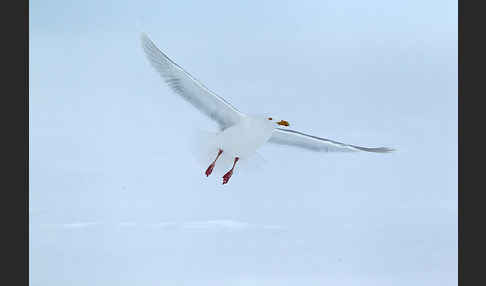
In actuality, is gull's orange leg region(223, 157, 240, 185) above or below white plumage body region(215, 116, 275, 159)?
below

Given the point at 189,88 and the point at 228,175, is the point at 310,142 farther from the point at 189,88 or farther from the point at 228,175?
the point at 189,88

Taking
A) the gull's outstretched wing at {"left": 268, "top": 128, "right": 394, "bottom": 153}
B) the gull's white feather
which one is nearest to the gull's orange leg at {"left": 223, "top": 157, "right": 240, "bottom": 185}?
the gull's white feather

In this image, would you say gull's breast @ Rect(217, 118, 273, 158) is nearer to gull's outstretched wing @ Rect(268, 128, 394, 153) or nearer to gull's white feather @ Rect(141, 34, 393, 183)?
gull's white feather @ Rect(141, 34, 393, 183)

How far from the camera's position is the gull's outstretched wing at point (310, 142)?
271 inches

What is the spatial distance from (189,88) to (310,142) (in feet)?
3.36

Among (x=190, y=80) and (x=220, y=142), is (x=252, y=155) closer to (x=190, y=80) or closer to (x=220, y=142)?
(x=220, y=142)

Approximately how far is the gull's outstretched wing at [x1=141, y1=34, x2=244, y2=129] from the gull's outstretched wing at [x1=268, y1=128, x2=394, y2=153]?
41cm

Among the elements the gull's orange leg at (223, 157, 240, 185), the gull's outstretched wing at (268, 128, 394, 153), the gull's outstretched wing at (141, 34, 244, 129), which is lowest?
the gull's orange leg at (223, 157, 240, 185)

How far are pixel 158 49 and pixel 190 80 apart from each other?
300 millimetres

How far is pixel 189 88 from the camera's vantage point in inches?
261

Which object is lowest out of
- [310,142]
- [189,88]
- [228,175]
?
[228,175]

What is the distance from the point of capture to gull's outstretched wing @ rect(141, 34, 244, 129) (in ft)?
21.4

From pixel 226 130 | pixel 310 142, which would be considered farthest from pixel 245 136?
pixel 310 142

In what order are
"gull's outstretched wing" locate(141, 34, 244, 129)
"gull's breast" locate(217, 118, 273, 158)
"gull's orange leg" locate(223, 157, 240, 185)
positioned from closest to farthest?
"gull's outstretched wing" locate(141, 34, 244, 129)
"gull's breast" locate(217, 118, 273, 158)
"gull's orange leg" locate(223, 157, 240, 185)
